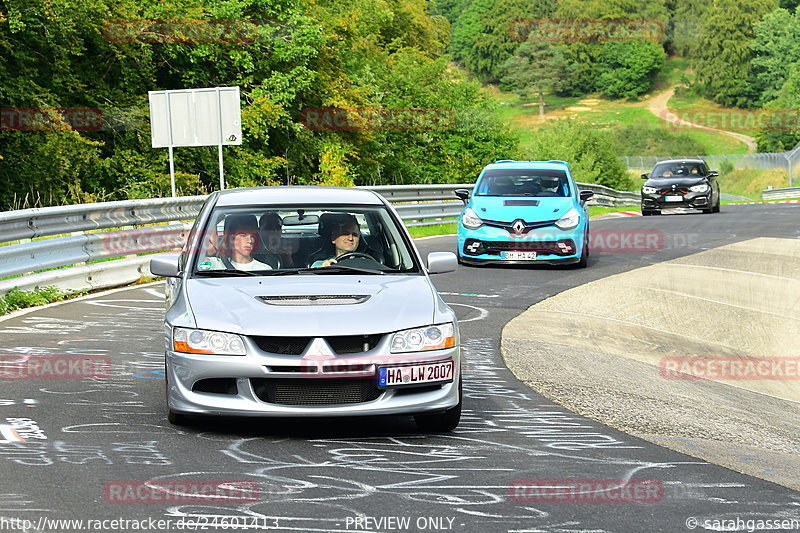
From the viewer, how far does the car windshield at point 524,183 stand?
18.8 m

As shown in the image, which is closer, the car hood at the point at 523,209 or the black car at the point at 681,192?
the car hood at the point at 523,209

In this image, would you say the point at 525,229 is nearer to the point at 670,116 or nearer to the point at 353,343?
the point at 353,343

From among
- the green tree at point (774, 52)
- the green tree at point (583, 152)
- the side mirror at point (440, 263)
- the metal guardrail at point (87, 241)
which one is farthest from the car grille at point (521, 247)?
the green tree at point (774, 52)

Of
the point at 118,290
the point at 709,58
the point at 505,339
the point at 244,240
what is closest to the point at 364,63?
the point at 118,290

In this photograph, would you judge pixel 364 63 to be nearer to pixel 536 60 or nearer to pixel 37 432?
pixel 37 432

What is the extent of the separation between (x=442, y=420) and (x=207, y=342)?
1432 mm

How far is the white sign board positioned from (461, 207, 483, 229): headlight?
32.1 feet

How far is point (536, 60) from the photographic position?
174 meters

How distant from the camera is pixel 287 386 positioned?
6.48 metres

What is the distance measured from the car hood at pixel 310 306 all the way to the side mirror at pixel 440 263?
1.29 ft

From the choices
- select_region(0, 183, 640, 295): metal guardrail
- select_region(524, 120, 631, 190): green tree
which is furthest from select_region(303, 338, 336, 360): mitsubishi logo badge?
select_region(524, 120, 631, 190): green tree

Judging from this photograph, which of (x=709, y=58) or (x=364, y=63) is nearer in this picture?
(x=364, y=63)

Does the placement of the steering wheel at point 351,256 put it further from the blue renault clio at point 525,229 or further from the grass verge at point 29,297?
the blue renault clio at point 525,229

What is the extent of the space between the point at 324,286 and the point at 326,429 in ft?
2.73
